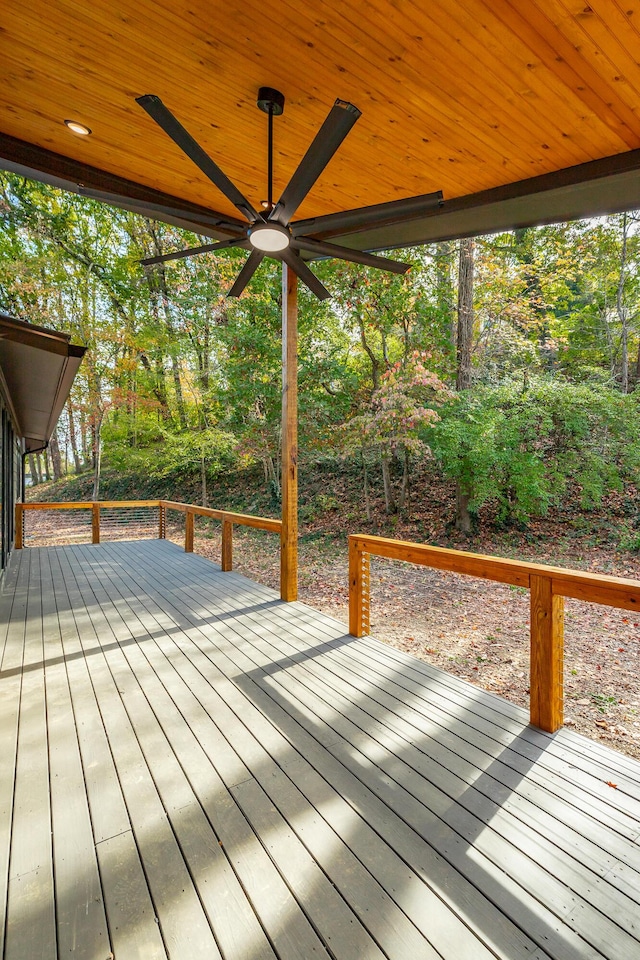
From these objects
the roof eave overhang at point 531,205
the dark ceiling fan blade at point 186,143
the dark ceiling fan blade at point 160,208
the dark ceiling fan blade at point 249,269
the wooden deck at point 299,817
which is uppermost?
the roof eave overhang at point 531,205

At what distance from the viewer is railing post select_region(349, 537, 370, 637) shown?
343cm

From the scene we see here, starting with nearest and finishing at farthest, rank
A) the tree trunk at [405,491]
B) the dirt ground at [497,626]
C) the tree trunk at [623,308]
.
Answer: the dirt ground at [497,626] < the tree trunk at [623,308] < the tree trunk at [405,491]

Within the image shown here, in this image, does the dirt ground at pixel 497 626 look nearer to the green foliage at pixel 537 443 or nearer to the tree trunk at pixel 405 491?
the green foliage at pixel 537 443

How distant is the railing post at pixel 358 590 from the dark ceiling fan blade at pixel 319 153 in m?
2.27

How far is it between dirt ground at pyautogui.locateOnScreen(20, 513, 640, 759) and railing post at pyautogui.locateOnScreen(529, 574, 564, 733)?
851 millimetres

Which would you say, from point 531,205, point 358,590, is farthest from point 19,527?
point 531,205

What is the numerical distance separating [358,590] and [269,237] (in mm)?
2483

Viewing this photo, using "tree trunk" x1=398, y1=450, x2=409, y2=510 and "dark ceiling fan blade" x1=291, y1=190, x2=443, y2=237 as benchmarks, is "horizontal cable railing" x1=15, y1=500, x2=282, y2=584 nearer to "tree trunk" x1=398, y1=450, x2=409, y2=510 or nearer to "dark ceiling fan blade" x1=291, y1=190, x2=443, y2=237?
"tree trunk" x1=398, y1=450, x2=409, y2=510

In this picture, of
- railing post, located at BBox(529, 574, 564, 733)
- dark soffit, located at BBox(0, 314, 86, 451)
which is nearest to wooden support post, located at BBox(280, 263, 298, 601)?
dark soffit, located at BBox(0, 314, 86, 451)

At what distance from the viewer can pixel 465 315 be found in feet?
26.9

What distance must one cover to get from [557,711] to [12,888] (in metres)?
2.27

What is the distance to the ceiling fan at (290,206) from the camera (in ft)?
5.49

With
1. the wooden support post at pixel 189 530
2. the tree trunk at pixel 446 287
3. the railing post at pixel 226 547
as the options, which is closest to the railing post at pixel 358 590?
the railing post at pixel 226 547

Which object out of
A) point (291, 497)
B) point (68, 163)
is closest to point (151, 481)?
point (291, 497)
